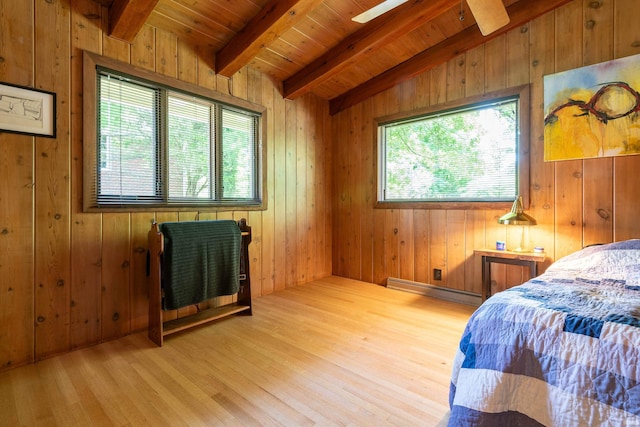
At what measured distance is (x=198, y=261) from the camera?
233 centimetres

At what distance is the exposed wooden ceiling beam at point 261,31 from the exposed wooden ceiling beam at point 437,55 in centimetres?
138

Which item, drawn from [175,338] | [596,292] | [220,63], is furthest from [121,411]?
[220,63]

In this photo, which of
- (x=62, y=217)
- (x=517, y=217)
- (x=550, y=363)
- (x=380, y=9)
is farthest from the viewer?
(x=517, y=217)

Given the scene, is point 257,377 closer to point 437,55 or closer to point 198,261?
point 198,261

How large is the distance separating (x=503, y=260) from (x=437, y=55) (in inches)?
84.8

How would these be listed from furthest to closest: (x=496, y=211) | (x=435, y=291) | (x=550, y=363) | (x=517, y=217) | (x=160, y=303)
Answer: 1. (x=435, y=291)
2. (x=496, y=211)
3. (x=517, y=217)
4. (x=160, y=303)
5. (x=550, y=363)

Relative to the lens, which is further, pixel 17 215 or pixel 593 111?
pixel 593 111

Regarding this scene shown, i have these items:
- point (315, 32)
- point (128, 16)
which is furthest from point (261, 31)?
point (128, 16)

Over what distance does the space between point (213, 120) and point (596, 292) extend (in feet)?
9.97

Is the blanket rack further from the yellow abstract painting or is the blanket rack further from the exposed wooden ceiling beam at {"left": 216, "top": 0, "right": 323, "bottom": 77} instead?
the yellow abstract painting

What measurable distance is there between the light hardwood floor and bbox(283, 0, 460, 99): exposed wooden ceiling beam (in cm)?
245

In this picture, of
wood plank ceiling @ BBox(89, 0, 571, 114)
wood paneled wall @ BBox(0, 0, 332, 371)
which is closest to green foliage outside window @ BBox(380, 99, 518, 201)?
wood plank ceiling @ BBox(89, 0, 571, 114)

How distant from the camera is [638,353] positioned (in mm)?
868

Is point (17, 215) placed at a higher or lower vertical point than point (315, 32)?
lower
